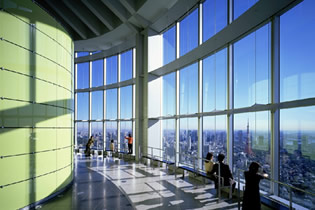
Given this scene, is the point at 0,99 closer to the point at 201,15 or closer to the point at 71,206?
the point at 71,206

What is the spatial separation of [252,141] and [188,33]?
20.9 feet

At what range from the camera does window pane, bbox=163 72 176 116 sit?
43.6ft

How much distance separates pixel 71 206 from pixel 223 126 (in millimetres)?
5648

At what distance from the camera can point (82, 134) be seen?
2169cm

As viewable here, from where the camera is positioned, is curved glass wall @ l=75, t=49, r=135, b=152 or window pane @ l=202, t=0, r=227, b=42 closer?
window pane @ l=202, t=0, r=227, b=42

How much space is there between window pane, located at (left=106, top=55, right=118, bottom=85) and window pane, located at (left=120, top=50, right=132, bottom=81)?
789mm

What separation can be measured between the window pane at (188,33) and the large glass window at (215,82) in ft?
4.42

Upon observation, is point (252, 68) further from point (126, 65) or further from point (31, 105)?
point (126, 65)

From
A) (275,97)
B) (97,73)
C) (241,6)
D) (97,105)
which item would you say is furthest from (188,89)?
(97,73)

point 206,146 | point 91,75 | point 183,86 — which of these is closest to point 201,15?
point 183,86

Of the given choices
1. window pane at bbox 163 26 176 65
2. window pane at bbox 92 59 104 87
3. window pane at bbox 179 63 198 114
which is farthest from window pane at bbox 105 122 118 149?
window pane at bbox 179 63 198 114

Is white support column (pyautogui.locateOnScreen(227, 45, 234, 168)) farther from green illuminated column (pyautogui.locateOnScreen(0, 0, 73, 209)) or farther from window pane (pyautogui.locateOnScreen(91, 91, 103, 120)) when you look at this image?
window pane (pyautogui.locateOnScreen(91, 91, 103, 120))

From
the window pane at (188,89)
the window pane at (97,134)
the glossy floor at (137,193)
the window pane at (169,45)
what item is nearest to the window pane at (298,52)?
the glossy floor at (137,193)

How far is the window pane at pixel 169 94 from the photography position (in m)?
13.3
